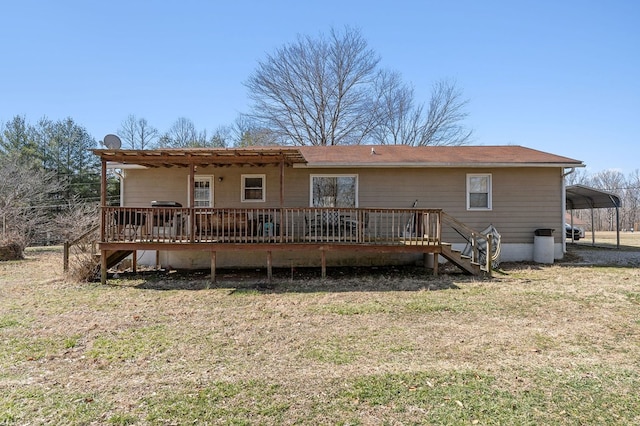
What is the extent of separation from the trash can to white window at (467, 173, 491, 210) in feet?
5.58

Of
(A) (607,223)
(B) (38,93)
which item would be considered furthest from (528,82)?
(A) (607,223)

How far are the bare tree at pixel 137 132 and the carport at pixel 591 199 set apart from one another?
31.7 meters

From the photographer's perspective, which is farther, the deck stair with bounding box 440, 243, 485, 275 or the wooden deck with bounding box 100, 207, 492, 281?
the deck stair with bounding box 440, 243, 485, 275

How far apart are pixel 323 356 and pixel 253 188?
7.69 m

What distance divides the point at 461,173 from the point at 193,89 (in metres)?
17.2

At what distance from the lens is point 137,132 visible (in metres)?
32.9

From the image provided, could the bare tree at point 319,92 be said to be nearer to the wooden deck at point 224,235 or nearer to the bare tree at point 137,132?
the bare tree at point 137,132

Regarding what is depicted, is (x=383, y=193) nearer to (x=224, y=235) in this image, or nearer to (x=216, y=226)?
(x=224, y=235)

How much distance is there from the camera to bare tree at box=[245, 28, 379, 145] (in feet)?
78.5

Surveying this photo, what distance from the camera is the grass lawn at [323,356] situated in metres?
2.82

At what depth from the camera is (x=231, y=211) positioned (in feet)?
28.3

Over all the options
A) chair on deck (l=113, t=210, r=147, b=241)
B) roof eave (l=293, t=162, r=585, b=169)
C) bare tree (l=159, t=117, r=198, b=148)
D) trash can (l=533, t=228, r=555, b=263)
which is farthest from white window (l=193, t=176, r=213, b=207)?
bare tree (l=159, t=117, r=198, b=148)

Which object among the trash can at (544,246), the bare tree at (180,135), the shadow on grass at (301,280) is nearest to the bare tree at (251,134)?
the bare tree at (180,135)

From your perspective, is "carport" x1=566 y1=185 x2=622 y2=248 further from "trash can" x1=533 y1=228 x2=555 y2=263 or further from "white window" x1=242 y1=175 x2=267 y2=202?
"white window" x1=242 y1=175 x2=267 y2=202
